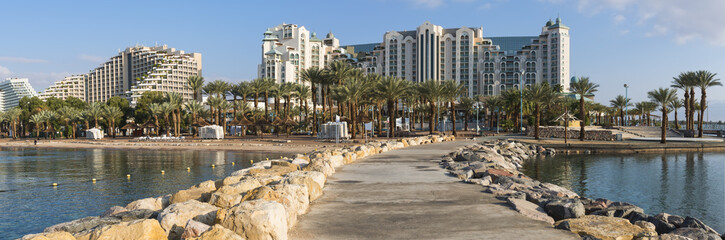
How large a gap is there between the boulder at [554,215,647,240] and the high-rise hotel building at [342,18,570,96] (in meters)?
145

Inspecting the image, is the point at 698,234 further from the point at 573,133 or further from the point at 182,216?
the point at 573,133

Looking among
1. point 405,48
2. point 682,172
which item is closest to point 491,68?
point 405,48

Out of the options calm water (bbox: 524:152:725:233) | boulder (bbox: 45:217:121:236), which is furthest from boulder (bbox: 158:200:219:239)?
calm water (bbox: 524:152:725:233)

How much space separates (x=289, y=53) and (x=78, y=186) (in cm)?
14109

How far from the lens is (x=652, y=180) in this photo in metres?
28.8

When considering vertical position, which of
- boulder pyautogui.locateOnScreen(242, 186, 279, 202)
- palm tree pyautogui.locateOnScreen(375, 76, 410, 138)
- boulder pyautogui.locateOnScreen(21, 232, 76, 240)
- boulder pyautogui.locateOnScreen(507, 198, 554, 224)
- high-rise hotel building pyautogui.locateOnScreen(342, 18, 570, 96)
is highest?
high-rise hotel building pyautogui.locateOnScreen(342, 18, 570, 96)

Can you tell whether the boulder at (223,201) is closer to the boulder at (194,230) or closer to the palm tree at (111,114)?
the boulder at (194,230)

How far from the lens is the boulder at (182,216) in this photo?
8.29m

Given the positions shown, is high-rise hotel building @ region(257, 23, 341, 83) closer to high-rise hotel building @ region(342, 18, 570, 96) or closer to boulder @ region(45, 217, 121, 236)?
high-rise hotel building @ region(342, 18, 570, 96)

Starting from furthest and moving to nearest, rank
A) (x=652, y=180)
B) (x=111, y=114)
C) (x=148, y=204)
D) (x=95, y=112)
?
(x=111, y=114)
(x=95, y=112)
(x=652, y=180)
(x=148, y=204)

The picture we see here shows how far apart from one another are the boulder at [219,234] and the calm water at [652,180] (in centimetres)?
1621

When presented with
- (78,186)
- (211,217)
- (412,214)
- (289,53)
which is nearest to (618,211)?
(412,214)

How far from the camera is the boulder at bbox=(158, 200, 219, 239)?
8.29 metres

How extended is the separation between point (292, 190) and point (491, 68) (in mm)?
151633
